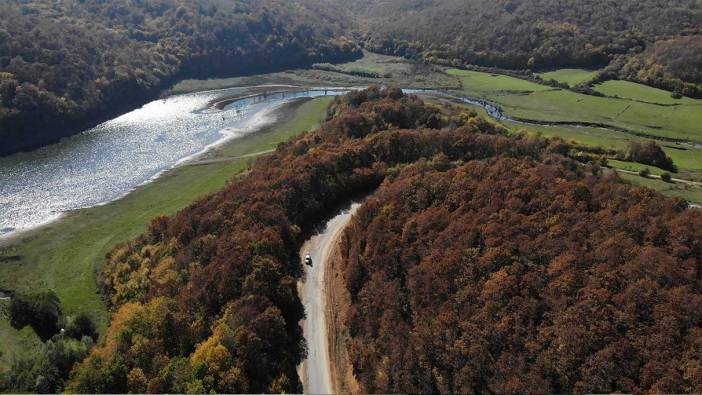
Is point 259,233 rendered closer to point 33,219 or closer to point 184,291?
point 184,291

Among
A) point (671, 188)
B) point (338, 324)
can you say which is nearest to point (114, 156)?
point (338, 324)

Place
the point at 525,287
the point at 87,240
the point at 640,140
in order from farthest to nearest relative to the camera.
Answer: the point at 640,140
the point at 87,240
the point at 525,287

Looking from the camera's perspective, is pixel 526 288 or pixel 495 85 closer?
pixel 526 288

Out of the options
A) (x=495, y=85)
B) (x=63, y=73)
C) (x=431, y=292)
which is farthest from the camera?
(x=495, y=85)

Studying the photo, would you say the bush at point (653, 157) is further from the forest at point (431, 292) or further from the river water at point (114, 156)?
the river water at point (114, 156)

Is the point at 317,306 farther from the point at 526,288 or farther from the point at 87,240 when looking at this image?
the point at 87,240

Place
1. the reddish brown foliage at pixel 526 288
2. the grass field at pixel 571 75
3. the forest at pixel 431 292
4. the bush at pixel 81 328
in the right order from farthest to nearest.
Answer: the grass field at pixel 571 75 → the bush at pixel 81 328 → the forest at pixel 431 292 → the reddish brown foliage at pixel 526 288

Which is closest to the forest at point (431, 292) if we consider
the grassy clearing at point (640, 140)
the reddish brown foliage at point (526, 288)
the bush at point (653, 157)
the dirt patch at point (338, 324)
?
the reddish brown foliage at point (526, 288)
